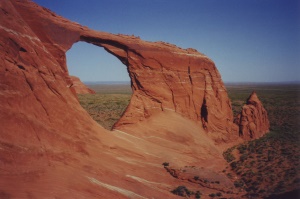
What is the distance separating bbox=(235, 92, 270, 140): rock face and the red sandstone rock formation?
12.7 ft

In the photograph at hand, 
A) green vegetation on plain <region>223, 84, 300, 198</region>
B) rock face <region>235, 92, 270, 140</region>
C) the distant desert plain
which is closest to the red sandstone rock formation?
the distant desert plain

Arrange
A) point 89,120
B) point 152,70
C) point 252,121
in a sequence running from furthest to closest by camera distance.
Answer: point 252,121
point 152,70
point 89,120

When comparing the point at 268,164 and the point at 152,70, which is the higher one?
the point at 152,70

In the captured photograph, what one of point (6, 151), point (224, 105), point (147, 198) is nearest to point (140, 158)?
point (147, 198)

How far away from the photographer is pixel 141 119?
65.5ft

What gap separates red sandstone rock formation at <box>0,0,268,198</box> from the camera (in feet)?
33.1

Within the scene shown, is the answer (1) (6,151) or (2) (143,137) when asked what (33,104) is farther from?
(2) (143,137)

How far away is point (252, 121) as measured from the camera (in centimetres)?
2836

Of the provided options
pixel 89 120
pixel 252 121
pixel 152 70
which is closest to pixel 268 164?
pixel 252 121

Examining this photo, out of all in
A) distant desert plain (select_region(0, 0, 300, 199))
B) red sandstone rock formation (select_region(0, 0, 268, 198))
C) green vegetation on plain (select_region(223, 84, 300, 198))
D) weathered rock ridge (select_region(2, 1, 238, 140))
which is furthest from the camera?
green vegetation on plain (select_region(223, 84, 300, 198))

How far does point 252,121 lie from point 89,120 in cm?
2048

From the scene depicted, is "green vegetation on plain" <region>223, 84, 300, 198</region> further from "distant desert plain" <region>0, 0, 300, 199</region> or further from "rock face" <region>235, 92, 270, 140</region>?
"rock face" <region>235, 92, 270, 140</region>

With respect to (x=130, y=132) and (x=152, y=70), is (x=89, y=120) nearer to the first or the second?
(x=130, y=132)

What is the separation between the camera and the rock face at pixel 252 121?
90.6ft
